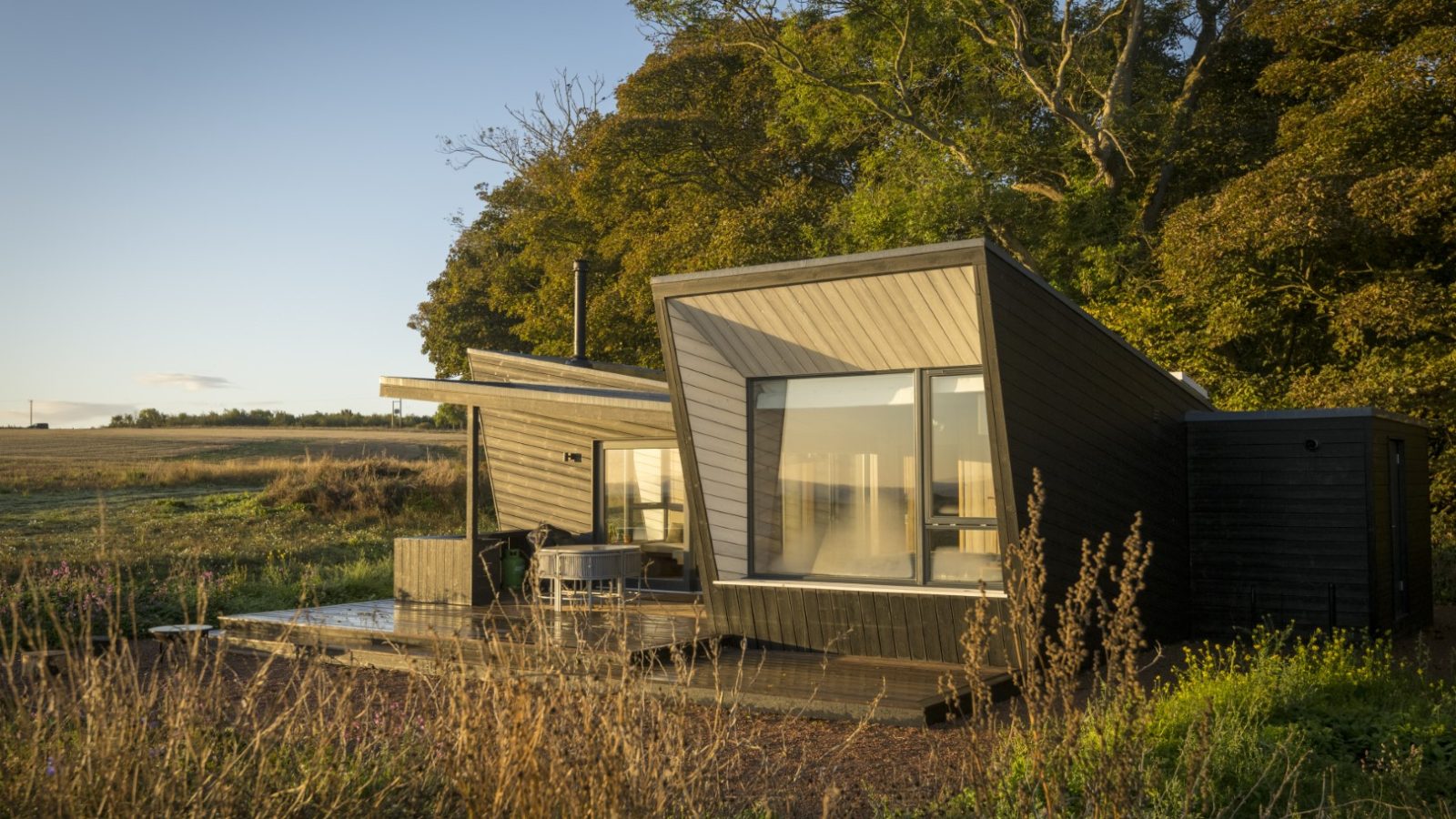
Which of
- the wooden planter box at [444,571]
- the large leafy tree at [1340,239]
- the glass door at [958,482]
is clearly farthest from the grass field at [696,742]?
the large leafy tree at [1340,239]

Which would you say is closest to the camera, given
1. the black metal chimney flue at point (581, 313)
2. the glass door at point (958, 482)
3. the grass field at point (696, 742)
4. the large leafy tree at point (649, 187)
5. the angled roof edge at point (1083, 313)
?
the grass field at point (696, 742)

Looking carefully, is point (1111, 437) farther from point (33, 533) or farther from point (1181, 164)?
point (33, 533)

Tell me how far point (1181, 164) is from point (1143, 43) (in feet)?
9.45

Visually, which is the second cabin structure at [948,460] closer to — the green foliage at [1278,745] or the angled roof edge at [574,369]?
the green foliage at [1278,745]

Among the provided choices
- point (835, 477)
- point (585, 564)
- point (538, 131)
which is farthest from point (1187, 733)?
point (538, 131)

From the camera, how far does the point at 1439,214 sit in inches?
571

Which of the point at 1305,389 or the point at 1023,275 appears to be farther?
the point at 1305,389

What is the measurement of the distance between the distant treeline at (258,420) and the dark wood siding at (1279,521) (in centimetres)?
3368

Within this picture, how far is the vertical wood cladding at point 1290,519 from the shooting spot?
372 inches

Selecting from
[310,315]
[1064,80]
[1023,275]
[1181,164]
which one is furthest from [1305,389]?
[310,315]

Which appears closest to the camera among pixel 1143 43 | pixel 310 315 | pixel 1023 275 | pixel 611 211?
pixel 1023 275

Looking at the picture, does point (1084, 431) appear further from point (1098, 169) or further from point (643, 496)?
point (1098, 169)

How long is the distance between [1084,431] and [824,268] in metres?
2.21

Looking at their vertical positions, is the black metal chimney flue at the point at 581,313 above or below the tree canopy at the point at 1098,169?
below
